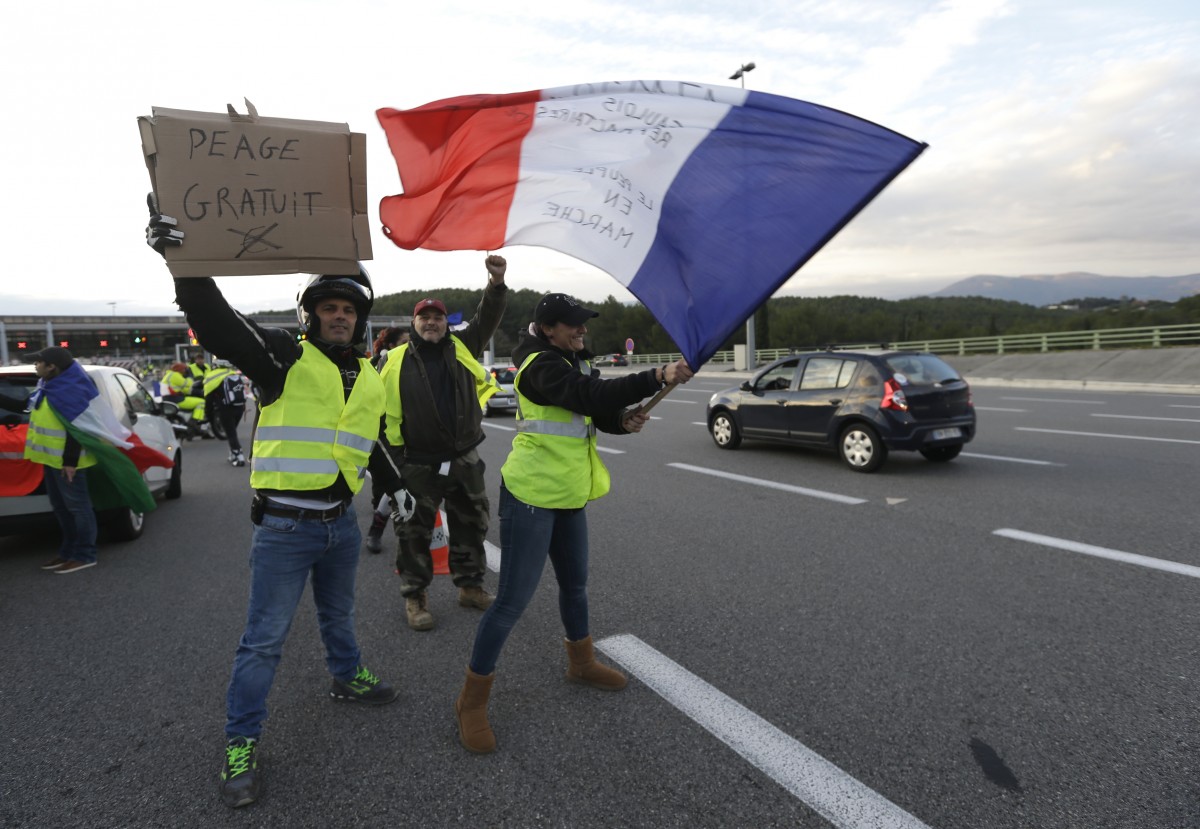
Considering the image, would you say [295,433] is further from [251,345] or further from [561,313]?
[561,313]

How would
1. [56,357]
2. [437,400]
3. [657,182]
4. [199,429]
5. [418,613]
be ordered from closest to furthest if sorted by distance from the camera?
[657,182] → [418,613] → [437,400] → [56,357] → [199,429]

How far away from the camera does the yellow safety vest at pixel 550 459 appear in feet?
9.78

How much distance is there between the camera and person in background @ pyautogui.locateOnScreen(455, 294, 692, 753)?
9.48 ft

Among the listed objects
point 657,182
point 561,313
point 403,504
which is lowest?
point 403,504

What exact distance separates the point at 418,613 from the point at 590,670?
4.57 ft

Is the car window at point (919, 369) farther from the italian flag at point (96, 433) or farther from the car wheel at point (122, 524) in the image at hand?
the car wheel at point (122, 524)

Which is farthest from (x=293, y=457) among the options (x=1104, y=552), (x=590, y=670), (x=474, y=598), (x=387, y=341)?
(x=1104, y=552)

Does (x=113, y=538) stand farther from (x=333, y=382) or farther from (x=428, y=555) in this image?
(x=333, y=382)

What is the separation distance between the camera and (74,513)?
560 centimetres

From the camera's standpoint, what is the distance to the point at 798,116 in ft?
9.96

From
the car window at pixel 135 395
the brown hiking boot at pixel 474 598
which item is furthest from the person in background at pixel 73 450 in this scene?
the brown hiking boot at pixel 474 598

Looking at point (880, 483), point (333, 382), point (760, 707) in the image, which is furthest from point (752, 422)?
point (333, 382)

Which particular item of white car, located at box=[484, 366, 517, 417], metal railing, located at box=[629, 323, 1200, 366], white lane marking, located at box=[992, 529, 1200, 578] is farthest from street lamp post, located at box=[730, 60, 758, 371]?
white lane marking, located at box=[992, 529, 1200, 578]

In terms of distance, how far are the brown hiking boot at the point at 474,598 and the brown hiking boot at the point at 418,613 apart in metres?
0.26
